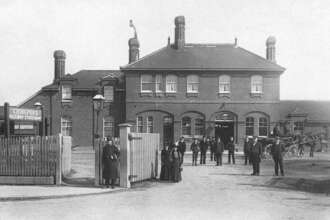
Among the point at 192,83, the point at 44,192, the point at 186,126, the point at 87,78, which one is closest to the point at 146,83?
the point at 192,83

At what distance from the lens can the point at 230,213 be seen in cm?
1055

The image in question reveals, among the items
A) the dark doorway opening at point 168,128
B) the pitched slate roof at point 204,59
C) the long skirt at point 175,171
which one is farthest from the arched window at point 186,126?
the long skirt at point 175,171

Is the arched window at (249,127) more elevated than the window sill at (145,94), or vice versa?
the window sill at (145,94)

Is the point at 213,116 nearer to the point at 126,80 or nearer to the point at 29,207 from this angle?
the point at 126,80

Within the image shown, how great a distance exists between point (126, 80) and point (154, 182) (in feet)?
74.4

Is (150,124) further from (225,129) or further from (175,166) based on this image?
(175,166)

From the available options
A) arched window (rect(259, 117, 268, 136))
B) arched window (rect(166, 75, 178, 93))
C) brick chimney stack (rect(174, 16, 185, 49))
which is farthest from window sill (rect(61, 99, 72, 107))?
arched window (rect(259, 117, 268, 136))

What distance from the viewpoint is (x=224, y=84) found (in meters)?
39.4

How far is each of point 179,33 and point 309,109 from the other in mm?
14922

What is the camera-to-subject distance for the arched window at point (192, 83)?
3936 cm

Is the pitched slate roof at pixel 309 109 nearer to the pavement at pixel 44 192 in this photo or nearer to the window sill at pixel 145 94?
the window sill at pixel 145 94

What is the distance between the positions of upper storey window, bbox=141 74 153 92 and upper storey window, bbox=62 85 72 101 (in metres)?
6.77

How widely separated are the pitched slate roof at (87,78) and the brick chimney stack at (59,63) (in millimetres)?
1171

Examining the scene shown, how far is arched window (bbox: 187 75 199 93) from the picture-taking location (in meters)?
39.4
